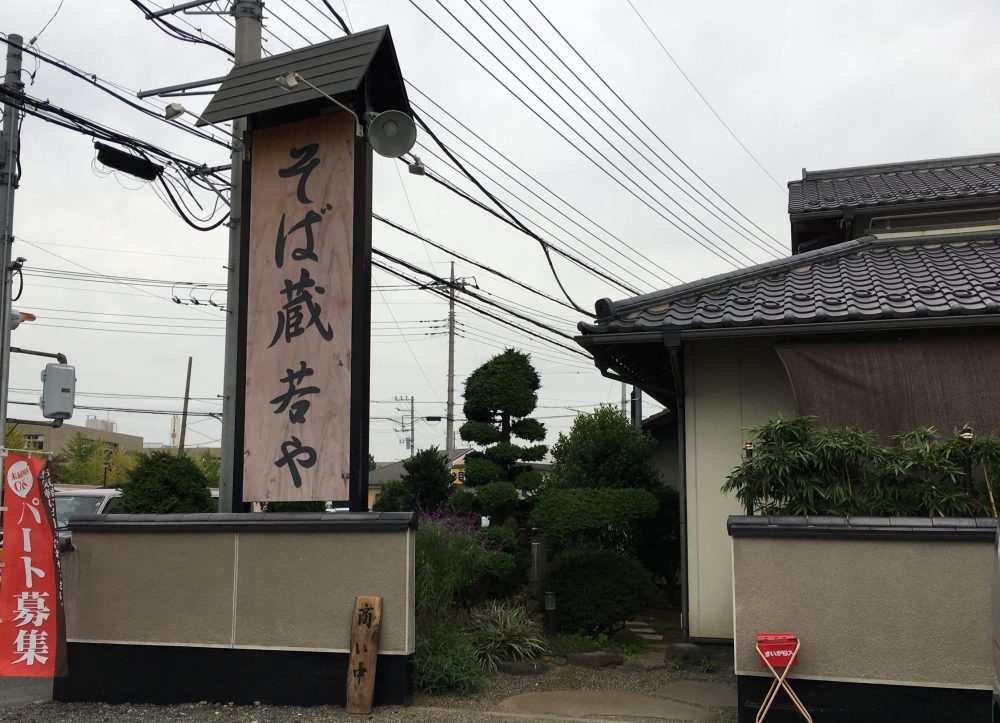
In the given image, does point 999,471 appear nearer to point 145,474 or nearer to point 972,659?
point 972,659

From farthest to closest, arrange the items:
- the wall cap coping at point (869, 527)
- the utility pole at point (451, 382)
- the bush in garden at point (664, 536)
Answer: the utility pole at point (451, 382) → the bush in garden at point (664, 536) → the wall cap coping at point (869, 527)

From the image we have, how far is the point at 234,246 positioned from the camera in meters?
9.41

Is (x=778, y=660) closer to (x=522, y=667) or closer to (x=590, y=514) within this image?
(x=522, y=667)

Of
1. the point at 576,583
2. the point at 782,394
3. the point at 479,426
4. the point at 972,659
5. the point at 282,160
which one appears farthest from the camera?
the point at 479,426

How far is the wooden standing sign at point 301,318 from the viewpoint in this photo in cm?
748

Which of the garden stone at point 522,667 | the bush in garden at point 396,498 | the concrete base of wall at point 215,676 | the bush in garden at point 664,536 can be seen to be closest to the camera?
the concrete base of wall at point 215,676

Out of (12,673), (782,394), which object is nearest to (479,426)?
(782,394)

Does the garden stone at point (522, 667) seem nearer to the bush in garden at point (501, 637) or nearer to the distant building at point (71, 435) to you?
the bush in garden at point (501, 637)

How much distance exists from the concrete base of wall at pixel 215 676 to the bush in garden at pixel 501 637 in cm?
146

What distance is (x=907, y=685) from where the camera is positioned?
19.5 feet

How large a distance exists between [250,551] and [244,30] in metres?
5.91

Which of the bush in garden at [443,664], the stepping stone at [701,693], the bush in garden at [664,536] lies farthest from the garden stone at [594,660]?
the bush in garden at [664,536]

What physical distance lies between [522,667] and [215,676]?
9.29 ft

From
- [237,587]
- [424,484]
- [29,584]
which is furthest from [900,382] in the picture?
[29,584]
